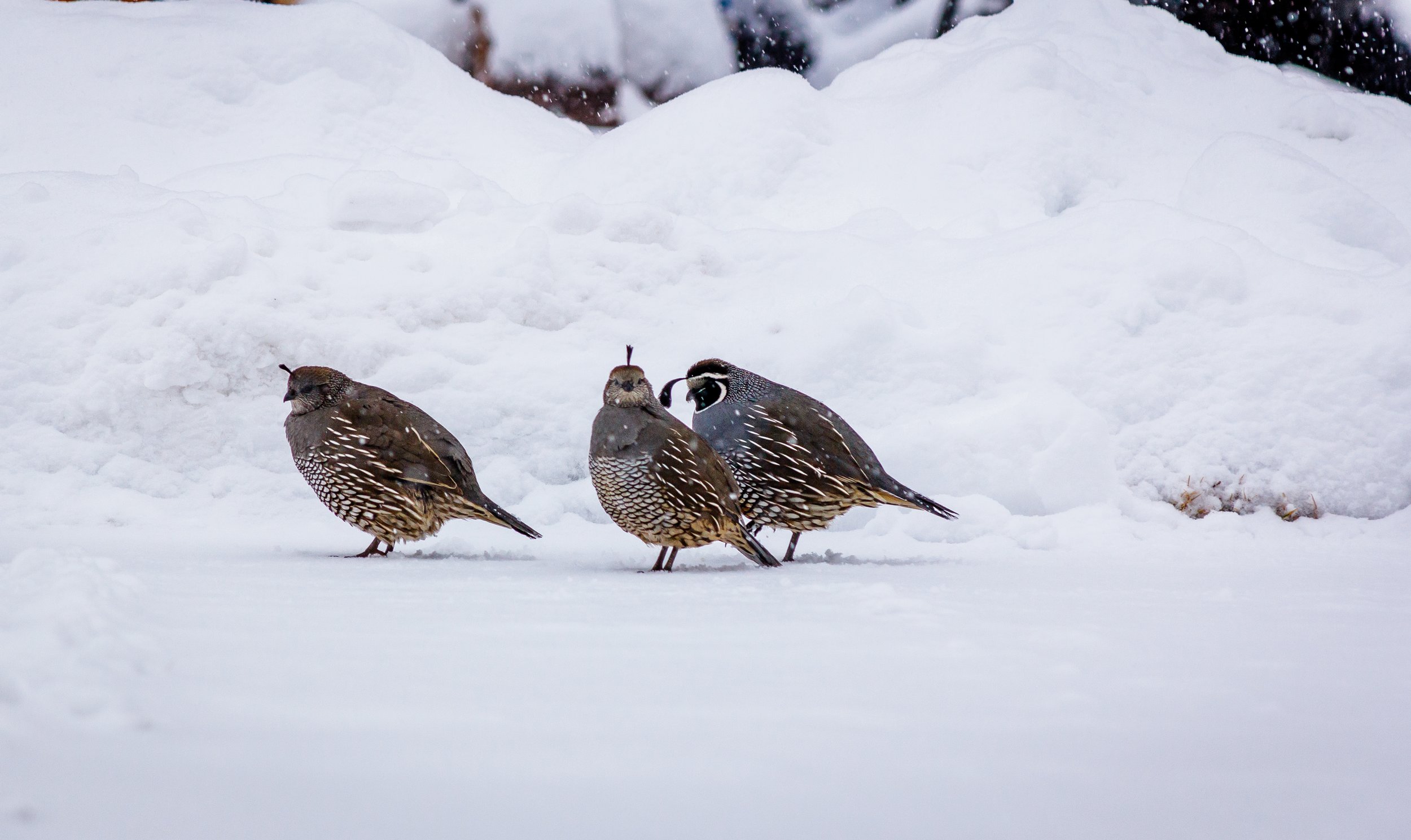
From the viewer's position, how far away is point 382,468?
3326 millimetres

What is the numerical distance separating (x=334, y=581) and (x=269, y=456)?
1760 millimetres

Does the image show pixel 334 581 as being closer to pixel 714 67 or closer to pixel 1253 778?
pixel 1253 778

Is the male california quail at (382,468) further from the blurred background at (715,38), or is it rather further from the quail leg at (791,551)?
the blurred background at (715,38)

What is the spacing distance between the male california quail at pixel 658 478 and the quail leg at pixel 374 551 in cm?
81

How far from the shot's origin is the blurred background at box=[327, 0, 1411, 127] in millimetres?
8438

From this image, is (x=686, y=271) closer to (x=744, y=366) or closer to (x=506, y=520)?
(x=744, y=366)

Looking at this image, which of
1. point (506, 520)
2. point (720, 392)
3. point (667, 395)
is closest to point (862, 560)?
point (720, 392)

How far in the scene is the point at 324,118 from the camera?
668 centimetres

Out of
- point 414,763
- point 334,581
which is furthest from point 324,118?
point 414,763

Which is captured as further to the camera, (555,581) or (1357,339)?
(1357,339)

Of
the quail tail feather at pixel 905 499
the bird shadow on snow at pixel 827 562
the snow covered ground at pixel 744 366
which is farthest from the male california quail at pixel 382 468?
the quail tail feather at pixel 905 499

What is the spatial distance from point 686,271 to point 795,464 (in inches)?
78.0

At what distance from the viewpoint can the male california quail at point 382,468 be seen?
334 centimetres

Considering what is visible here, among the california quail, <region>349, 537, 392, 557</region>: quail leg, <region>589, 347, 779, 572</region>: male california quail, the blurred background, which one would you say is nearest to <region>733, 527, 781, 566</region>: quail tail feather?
<region>589, 347, 779, 572</region>: male california quail
